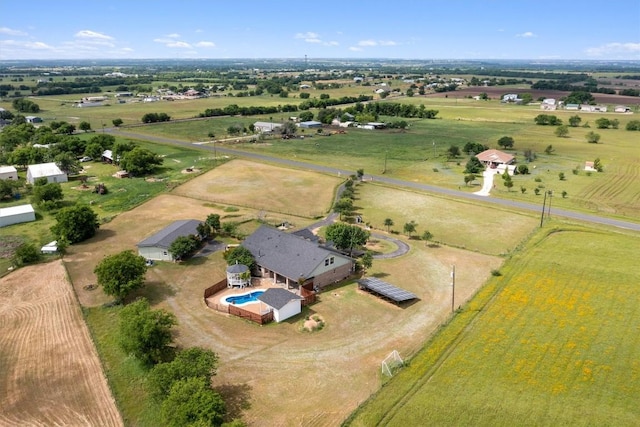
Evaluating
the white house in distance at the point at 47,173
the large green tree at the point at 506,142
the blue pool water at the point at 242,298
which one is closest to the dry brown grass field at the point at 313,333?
the blue pool water at the point at 242,298

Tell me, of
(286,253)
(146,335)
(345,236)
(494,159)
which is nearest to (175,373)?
(146,335)

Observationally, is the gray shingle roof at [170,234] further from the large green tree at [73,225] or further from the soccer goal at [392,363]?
the soccer goal at [392,363]

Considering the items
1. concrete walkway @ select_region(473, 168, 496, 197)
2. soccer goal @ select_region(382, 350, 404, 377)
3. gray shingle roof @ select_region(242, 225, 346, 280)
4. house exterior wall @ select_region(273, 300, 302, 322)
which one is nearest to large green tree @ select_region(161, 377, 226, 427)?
soccer goal @ select_region(382, 350, 404, 377)

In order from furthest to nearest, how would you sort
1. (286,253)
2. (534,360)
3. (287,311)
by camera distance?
(286,253)
(287,311)
(534,360)

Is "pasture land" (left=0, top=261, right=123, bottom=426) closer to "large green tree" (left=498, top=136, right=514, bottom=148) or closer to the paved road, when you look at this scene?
the paved road

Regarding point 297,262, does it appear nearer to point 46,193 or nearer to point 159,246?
point 159,246

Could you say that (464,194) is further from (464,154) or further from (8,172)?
(8,172)

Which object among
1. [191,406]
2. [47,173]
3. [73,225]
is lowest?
[191,406]
